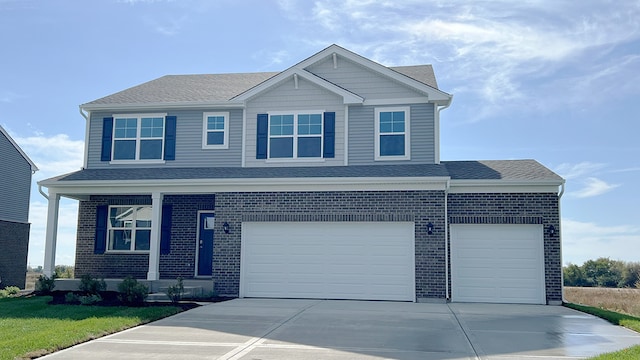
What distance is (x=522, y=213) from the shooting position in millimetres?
15758

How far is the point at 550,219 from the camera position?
15672 millimetres

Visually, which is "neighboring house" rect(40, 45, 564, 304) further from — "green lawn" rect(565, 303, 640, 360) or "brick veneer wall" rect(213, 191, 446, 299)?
"green lawn" rect(565, 303, 640, 360)

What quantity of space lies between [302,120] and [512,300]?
25.4 feet

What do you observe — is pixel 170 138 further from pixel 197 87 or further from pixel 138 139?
pixel 197 87

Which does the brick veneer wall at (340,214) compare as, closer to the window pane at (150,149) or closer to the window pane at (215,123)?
the window pane at (215,123)

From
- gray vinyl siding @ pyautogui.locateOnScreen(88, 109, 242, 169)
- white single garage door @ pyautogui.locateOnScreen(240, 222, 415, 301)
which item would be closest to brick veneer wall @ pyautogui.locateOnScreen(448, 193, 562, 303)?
white single garage door @ pyautogui.locateOnScreen(240, 222, 415, 301)

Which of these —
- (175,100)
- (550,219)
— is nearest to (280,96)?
(175,100)

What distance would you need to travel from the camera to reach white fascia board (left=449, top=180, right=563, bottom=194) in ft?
51.4

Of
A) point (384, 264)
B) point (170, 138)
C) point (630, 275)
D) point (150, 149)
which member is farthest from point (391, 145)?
point (630, 275)

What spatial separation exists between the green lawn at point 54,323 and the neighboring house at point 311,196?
4006mm

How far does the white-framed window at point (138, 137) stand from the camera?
1866 centimetres

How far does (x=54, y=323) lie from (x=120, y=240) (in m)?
8.89

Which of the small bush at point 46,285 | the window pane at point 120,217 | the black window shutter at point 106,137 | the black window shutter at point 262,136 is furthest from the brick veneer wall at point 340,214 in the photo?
the black window shutter at point 106,137

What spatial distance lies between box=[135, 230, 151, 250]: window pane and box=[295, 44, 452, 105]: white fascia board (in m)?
7.09
